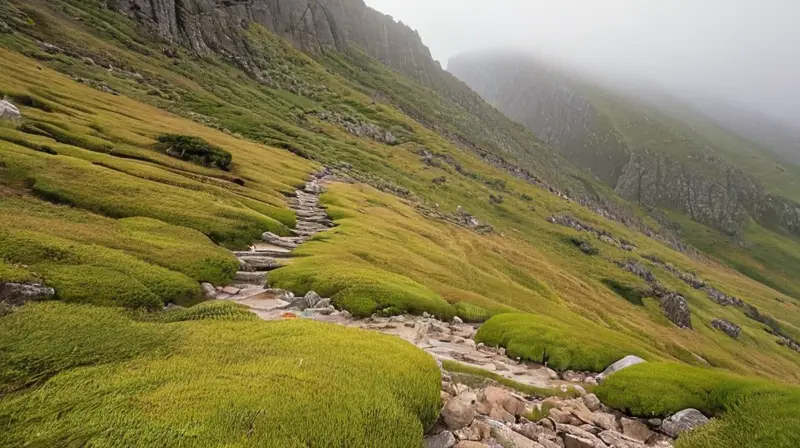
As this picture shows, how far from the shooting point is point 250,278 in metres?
28.4

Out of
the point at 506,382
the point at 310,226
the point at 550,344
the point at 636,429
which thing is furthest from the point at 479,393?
the point at 310,226

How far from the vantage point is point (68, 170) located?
106 feet

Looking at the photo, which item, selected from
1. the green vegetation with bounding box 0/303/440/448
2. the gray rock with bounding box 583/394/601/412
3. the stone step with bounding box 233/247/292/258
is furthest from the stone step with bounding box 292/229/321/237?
the gray rock with bounding box 583/394/601/412

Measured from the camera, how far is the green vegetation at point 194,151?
61156mm

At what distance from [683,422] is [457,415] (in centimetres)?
763

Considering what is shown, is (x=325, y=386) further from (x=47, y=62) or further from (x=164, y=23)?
(x=164, y=23)

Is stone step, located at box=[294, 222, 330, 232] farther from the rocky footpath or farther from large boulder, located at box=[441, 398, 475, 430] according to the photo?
large boulder, located at box=[441, 398, 475, 430]

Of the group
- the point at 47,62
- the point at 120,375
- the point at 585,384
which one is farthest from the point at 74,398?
the point at 47,62

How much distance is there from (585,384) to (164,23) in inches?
9155

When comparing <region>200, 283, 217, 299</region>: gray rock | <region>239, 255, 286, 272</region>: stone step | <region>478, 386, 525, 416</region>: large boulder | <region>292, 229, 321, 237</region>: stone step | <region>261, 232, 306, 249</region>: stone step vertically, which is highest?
<region>478, 386, 525, 416</region>: large boulder

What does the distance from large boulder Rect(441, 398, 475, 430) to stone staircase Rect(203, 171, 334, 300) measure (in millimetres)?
15390

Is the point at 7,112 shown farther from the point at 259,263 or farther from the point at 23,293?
the point at 23,293

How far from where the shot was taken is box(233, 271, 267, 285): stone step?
91.6ft

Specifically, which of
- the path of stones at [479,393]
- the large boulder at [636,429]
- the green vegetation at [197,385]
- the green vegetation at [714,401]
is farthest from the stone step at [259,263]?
the large boulder at [636,429]
